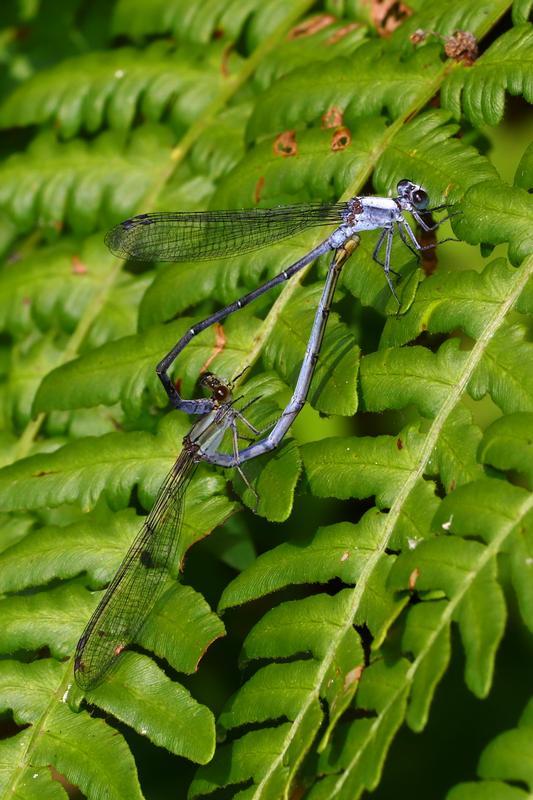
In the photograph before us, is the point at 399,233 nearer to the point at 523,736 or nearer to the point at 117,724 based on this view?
the point at 523,736

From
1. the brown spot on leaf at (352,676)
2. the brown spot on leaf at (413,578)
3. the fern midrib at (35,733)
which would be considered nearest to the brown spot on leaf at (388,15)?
the brown spot on leaf at (413,578)

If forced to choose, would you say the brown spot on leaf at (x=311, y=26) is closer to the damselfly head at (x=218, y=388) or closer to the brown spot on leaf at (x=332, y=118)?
the brown spot on leaf at (x=332, y=118)

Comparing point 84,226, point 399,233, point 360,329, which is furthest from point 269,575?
point 84,226

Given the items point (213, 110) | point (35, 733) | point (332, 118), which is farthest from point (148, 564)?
point (213, 110)

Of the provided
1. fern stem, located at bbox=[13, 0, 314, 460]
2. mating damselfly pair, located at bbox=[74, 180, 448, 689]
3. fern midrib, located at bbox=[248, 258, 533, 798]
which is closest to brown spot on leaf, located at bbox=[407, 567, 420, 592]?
fern midrib, located at bbox=[248, 258, 533, 798]

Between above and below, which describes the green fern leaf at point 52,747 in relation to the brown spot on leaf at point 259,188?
below

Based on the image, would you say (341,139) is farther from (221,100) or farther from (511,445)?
(511,445)
